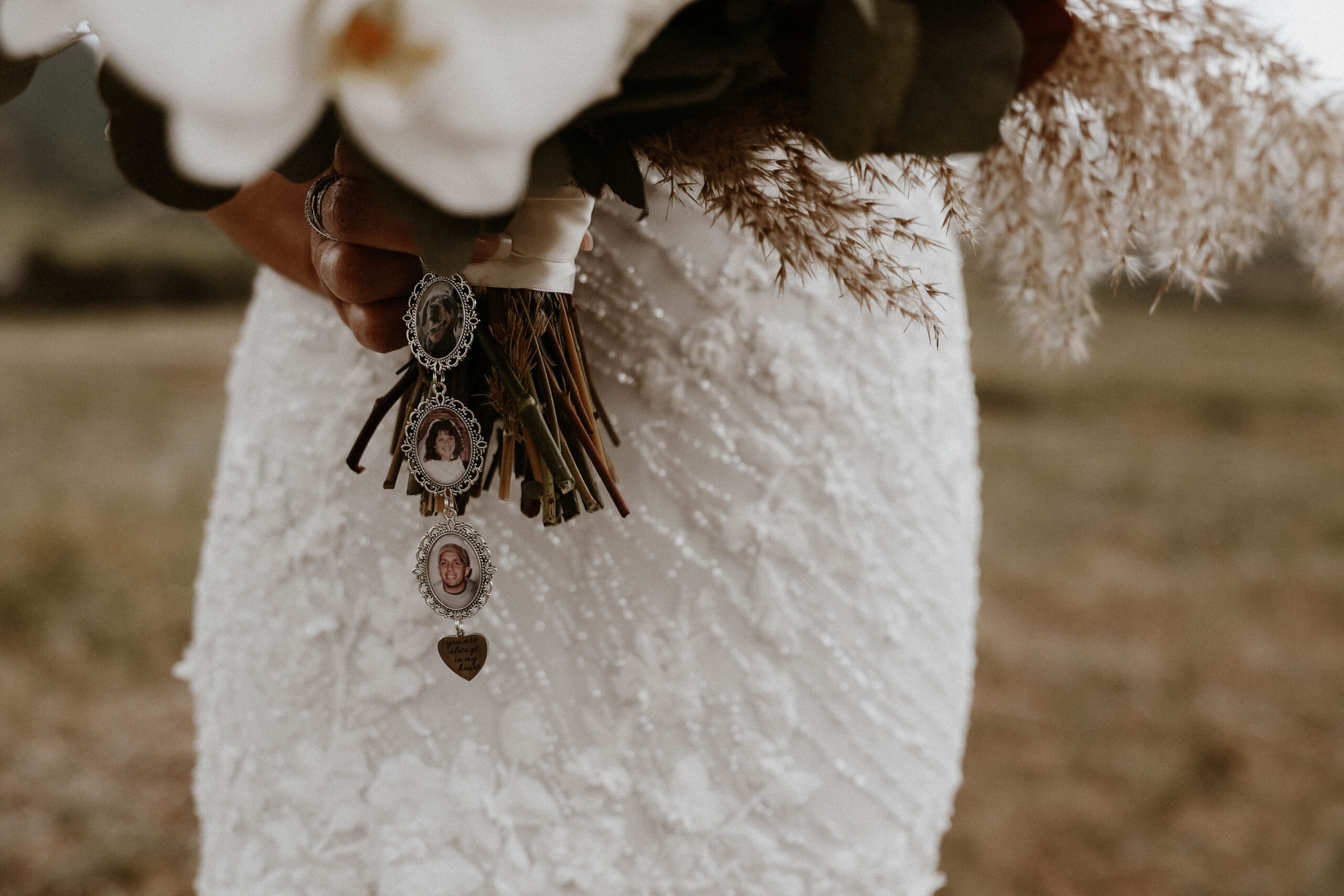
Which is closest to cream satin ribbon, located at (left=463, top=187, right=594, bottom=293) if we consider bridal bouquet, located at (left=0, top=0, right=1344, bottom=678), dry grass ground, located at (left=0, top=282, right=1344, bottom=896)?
bridal bouquet, located at (left=0, top=0, right=1344, bottom=678)

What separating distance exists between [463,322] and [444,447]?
94mm

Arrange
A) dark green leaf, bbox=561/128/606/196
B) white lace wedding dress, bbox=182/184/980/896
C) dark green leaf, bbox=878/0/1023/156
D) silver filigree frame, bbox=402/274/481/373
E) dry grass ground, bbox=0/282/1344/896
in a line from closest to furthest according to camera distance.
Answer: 1. dark green leaf, bbox=878/0/1023/156
2. dark green leaf, bbox=561/128/606/196
3. silver filigree frame, bbox=402/274/481/373
4. white lace wedding dress, bbox=182/184/980/896
5. dry grass ground, bbox=0/282/1344/896

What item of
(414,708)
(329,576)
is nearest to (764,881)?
(414,708)

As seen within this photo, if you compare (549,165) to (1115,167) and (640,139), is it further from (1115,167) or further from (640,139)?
(1115,167)

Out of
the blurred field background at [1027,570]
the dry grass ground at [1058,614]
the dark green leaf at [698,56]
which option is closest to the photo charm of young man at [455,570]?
the dark green leaf at [698,56]

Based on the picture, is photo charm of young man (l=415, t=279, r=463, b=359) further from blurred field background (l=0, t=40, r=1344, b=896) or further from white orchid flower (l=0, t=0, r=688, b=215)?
blurred field background (l=0, t=40, r=1344, b=896)

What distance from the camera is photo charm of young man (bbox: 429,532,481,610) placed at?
746mm

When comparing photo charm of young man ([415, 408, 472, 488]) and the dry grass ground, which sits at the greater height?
photo charm of young man ([415, 408, 472, 488])

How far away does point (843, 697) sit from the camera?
0.93m

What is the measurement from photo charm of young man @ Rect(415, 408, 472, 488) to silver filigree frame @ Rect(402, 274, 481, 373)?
36 mm

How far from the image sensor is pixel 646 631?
88cm

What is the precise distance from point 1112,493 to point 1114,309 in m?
2.49

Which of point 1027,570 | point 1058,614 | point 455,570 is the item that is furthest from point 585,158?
point 1027,570

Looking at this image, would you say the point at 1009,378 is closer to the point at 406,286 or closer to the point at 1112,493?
the point at 1112,493
